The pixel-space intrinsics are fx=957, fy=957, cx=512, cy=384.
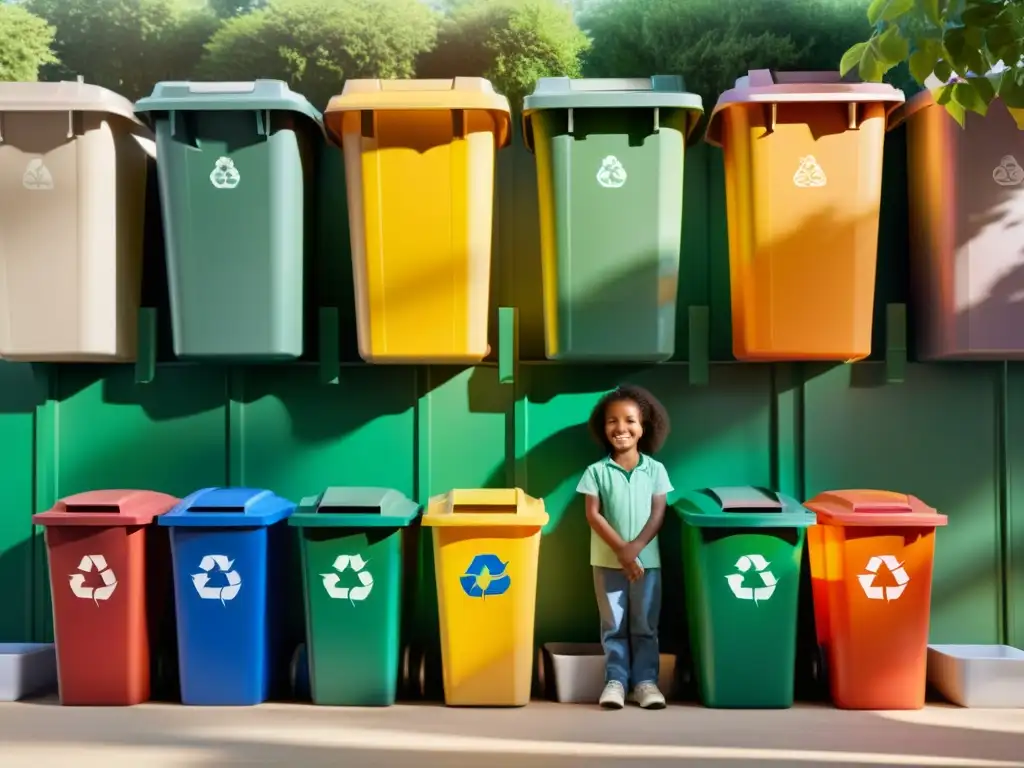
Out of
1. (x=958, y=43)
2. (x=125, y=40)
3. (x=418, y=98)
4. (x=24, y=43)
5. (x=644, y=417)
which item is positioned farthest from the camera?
(x=125, y=40)

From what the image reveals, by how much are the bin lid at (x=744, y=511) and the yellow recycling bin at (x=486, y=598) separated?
563 millimetres

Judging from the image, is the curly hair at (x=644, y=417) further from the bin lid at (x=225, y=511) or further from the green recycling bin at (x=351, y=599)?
the bin lid at (x=225, y=511)

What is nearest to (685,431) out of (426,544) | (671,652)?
(671,652)

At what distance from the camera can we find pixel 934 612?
3.95 metres

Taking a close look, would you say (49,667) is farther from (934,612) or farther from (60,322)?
(934,612)

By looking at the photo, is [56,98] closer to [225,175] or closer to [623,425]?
[225,175]

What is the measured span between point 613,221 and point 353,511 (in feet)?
4.75

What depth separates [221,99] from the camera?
3.59 m

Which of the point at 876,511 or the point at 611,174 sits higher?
the point at 611,174

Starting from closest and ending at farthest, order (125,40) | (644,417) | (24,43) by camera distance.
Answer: (644,417)
(24,43)
(125,40)

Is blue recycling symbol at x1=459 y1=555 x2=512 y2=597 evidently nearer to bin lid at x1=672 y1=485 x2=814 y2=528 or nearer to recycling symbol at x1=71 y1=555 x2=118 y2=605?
bin lid at x1=672 y1=485 x2=814 y2=528

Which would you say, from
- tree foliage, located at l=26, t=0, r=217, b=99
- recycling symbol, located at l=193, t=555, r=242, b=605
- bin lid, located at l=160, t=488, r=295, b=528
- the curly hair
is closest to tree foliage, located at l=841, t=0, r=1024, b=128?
the curly hair

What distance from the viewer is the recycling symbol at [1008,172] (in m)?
3.62

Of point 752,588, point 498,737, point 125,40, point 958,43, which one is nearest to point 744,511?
point 752,588
